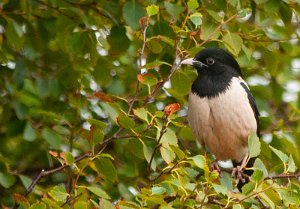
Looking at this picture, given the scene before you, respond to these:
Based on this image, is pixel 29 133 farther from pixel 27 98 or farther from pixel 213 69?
pixel 213 69

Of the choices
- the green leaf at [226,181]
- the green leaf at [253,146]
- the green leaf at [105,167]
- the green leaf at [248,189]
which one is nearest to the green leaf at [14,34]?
the green leaf at [105,167]

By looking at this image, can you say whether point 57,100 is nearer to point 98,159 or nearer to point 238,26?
point 238,26

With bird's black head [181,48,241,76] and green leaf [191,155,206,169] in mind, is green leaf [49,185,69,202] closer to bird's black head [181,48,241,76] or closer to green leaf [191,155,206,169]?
green leaf [191,155,206,169]

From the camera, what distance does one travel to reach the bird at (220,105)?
6.16m

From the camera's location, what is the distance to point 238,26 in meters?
6.40

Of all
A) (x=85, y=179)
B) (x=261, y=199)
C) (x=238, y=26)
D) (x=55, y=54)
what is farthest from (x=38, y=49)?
(x=261, y=199)

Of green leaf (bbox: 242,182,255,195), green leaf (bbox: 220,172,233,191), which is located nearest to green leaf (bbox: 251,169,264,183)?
green leaf (bbox: 242,182,255,195)

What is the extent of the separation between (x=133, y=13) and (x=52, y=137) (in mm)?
1068

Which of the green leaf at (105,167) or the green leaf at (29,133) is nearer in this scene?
the green leaf at (105,167)

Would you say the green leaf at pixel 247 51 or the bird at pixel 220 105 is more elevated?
the green leaf at pixel 247 51

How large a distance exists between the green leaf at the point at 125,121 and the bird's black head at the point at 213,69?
1465 mm

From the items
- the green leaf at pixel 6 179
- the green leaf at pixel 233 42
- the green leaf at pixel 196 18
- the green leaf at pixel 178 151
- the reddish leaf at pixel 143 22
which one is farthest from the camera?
the green leaf at pixel 6 179

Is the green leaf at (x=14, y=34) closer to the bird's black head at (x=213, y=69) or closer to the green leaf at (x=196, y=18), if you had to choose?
the bird's black head at (x=213, y=69)

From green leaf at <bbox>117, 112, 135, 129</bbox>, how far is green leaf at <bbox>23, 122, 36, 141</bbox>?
175 cm
